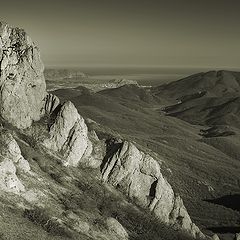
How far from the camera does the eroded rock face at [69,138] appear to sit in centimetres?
7931

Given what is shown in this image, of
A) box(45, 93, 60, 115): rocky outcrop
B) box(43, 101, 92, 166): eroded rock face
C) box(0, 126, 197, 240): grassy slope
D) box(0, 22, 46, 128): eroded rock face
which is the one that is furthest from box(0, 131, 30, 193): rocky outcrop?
box(45, 93, 60, 115): rocky outcrop

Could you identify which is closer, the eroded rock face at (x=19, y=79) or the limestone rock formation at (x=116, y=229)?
the limestone rock formation at (x=116, y=229)

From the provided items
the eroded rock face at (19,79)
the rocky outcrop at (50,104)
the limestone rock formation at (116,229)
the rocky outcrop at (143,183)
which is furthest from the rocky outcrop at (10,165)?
the rocky outcrop at (143,183)

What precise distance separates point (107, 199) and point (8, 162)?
20060 mm

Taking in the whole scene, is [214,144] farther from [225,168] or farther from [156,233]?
[156,233]

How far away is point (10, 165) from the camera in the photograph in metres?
61.8

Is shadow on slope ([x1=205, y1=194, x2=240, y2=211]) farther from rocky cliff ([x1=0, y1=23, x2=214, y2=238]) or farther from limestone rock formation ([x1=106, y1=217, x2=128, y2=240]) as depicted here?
limestone rock formation ([x1=106, y1=217, x2=128, y2=240])

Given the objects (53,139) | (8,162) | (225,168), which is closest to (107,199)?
(53,139)

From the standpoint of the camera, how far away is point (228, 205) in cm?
12338

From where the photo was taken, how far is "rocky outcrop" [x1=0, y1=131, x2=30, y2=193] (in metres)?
60.5

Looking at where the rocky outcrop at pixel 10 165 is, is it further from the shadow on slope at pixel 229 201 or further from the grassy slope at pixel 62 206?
the shadow on slope at pixel 229 201

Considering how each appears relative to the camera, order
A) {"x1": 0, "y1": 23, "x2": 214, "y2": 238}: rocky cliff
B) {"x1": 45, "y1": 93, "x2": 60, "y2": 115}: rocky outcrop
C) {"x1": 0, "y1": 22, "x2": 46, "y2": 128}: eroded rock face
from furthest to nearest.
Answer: {"x1": 45, "y1": 93, "x2": 60, "y2": 115}: rocky outcrop < {"x1": 0, "y1": 23, "x2": 214, "y2": 238}: rocky cliff < {"x1": 0, "y1": 22, "x2": 46, "y2": 128}: eroded rock face

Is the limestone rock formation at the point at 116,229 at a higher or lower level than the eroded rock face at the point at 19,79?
lower

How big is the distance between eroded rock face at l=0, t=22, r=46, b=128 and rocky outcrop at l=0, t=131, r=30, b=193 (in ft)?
39.6
